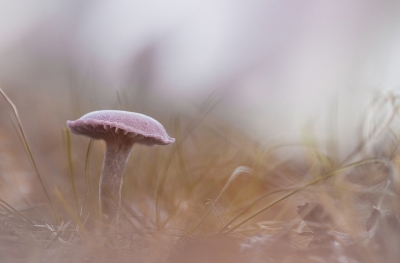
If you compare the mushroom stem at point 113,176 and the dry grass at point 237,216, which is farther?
the mushroom stem at point 113,176

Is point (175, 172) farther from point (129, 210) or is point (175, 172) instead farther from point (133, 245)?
point (133, 245)

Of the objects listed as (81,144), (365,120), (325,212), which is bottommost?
(81,144)

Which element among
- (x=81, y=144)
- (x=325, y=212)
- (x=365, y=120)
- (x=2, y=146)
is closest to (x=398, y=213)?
(x=325, y=212)

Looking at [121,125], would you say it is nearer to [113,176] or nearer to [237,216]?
[113,176]

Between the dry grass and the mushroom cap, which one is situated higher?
the mushroom cap

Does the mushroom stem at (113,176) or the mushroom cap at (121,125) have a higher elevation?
the mushroom cap at (121,125)
